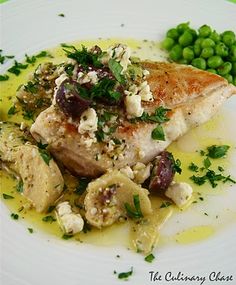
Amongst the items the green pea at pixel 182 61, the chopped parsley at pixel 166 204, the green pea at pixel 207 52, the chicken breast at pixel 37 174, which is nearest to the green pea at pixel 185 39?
the green pea at pixel 182 61

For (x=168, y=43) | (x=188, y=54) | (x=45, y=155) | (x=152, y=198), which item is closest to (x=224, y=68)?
(x=188, y=54)

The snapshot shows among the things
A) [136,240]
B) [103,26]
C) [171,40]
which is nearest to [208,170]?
[136,240]

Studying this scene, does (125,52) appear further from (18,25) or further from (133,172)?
(18,25)

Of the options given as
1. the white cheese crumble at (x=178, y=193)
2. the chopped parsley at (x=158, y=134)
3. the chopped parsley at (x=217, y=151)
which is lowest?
the chopped parsley at (x=217, y=151)

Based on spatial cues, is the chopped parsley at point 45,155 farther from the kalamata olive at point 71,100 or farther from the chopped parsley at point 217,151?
the chopped parsley at point 217,151

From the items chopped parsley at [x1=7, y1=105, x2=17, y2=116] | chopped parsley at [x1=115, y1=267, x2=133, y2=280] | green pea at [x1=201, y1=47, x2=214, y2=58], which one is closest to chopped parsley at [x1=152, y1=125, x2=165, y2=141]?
chopped parsley at [x1=115, y1=267, x2=133, y2=280]

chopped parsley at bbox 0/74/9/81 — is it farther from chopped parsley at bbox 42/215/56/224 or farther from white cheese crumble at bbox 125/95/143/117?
chopped parsley at bbox 42/215/56/224
